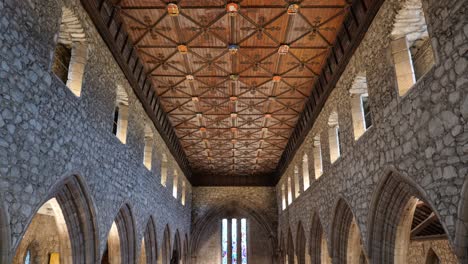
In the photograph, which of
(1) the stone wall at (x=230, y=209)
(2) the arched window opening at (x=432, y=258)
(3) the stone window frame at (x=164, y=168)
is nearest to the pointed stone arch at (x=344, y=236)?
(2) the arched window opening at (x=432, y=258)


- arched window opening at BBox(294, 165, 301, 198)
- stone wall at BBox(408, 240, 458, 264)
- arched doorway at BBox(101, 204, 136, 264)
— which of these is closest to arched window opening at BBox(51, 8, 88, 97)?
arched doorway at BBox(101, 204, 136, 264)

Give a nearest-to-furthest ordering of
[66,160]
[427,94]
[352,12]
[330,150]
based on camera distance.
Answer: [427,94]
[66,160]
[352,12]
[330,150]

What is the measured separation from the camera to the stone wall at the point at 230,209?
76.8 feet

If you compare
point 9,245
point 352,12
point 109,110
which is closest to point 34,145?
point 9,245

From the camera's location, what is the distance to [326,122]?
11484 mm

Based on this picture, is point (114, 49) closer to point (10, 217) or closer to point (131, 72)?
point (131, 72)

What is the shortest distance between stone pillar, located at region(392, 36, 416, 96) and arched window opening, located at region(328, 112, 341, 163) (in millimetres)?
3998

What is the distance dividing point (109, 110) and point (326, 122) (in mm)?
6101

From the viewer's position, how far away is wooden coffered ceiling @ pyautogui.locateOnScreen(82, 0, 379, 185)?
838 cm

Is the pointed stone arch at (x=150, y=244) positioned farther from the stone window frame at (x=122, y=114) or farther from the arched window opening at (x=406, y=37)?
the arched window opening at (x=406, y=37)

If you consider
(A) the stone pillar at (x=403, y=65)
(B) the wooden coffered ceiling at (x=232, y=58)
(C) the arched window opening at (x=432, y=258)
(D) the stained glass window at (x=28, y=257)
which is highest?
(B) the wooden coffered ceiling at (x=232, y=58)

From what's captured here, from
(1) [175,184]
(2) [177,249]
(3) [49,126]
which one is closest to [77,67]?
(3) [49,126]

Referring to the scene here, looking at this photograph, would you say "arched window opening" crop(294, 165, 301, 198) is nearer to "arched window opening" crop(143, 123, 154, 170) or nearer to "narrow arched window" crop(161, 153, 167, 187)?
"narrow arched window" crop(161, 153, 167, 187)

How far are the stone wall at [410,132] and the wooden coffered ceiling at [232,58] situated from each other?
896 millimetres
